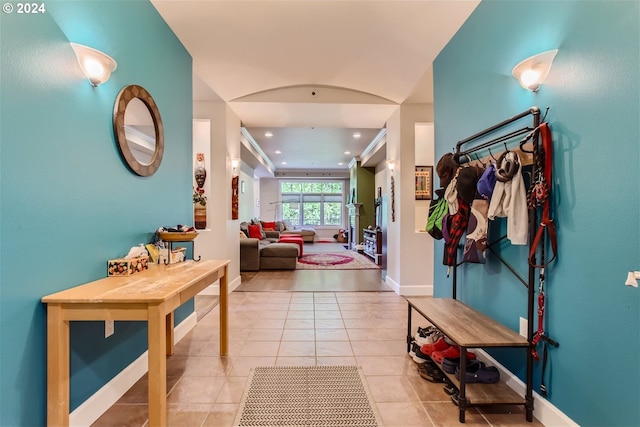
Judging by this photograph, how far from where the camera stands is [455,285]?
2.43 m

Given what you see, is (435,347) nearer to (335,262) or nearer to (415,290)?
(415,290)

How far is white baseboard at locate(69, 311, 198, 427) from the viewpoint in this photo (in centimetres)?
152

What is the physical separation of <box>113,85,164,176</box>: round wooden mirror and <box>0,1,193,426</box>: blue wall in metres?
0.05

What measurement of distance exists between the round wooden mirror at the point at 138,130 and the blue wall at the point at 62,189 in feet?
0.18

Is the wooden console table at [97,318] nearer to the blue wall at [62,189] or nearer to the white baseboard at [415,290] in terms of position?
the blue wall at [62,189]

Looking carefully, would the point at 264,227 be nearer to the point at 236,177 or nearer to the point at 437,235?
the point at 236,177

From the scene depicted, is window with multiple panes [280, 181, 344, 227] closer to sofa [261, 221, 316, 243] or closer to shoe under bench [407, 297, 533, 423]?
sofa [261, 221, 316, 243]

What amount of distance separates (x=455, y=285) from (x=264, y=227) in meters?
7.81

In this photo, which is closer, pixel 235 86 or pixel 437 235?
pixel 437 235

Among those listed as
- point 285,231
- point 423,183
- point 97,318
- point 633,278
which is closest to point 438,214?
point 633,278

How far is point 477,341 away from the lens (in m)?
1.56

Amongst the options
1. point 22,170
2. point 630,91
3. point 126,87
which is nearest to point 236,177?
point 126,87

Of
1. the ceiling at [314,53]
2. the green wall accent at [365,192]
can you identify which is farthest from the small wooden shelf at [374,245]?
the ceiling at [314,53]

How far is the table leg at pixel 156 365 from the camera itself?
1279mm
